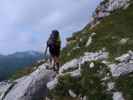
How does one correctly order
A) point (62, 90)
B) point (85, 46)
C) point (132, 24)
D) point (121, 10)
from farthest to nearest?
point (121, 10), point (132, 24), point (85, 46), point (62, 90)

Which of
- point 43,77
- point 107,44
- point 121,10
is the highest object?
point 121,10

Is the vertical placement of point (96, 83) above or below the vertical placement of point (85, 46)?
below

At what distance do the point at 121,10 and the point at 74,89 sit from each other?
23376mm

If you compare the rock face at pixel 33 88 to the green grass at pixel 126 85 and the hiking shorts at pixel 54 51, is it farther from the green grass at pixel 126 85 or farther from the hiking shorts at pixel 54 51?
the green grass at pixel 126 85

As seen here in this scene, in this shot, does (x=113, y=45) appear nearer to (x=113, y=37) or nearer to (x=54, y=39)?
(x=113, y=37)

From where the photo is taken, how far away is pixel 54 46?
31.0m

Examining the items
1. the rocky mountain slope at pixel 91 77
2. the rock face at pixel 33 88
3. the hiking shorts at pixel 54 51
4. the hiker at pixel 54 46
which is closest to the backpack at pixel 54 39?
the hiker at pixel 54 46

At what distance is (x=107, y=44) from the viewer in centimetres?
3291

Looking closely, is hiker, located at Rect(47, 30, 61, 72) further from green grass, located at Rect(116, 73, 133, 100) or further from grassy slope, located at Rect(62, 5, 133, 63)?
green grass, located at Rect(116, 73, 133, 100)

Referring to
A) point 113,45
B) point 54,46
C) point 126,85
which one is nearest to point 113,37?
point 113,45

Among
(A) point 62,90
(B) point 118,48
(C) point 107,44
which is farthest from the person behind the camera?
(C) point 107,44

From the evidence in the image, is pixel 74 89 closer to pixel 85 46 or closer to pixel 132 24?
pixel 85 46

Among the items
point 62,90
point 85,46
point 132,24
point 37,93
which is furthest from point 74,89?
point 132,24

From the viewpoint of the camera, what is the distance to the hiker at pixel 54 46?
3069 centimetres
